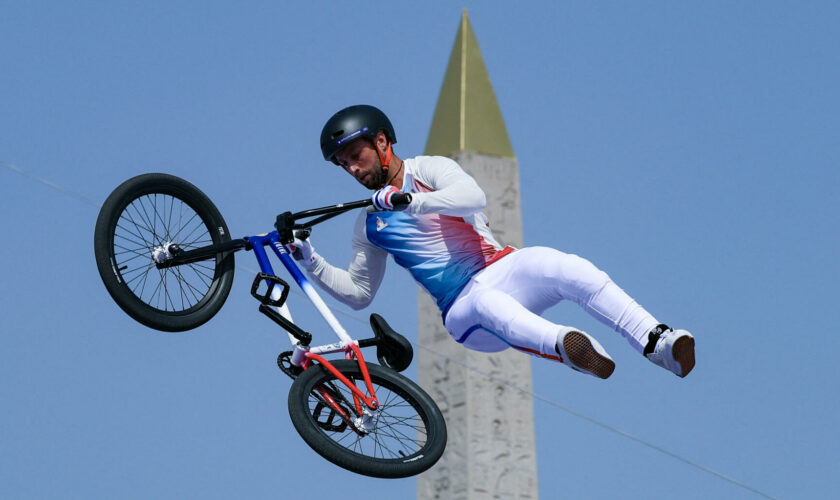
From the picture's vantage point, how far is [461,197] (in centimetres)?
833

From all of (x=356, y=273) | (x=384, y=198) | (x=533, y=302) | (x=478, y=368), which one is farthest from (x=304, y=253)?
(x=478, y=368)

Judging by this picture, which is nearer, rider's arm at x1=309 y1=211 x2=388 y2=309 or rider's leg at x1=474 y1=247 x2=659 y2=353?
rider's leg at x1=474 y1=247 x2=659 y2=353

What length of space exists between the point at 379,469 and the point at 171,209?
7.04ft

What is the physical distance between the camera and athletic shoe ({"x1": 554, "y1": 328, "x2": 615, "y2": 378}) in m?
7.83

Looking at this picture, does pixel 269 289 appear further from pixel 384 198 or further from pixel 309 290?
pixel 384 198

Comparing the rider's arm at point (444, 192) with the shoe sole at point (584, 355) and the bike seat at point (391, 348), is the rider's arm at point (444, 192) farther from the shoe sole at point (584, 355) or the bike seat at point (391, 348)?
the shoe sole at point (584, 355)

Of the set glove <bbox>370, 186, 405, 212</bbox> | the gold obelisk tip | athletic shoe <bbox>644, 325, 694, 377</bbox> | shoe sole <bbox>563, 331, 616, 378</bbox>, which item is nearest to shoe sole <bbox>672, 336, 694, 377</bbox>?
athletic shoe <bbox>644, 325, 694, 377</bbox>

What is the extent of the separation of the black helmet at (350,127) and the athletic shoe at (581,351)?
5.40 ft

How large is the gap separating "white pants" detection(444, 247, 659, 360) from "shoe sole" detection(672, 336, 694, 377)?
22 cm

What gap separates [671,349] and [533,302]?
3.09ft

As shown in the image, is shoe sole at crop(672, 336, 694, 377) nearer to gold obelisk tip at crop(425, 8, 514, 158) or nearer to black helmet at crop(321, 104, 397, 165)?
black helmet at crop(321, 104, 397, 165)

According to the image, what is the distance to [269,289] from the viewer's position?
8398mm

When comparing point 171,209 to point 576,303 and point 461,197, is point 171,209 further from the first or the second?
point 576,303

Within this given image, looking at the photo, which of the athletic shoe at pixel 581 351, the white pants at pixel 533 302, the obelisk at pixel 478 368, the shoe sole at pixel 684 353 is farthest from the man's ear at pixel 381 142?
the obelisk at pixel 478 368
